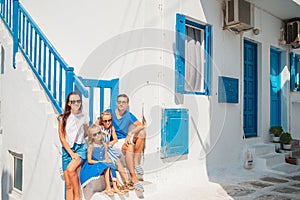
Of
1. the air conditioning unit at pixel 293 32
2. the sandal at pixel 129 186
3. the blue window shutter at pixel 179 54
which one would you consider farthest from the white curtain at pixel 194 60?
the air conditioning unit at pixel 293 32

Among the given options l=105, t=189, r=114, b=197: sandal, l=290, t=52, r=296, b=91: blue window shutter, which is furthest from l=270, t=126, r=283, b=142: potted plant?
l=105, t=189, r=114, b=197: sandal

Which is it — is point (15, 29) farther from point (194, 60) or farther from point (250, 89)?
point (250, 89)

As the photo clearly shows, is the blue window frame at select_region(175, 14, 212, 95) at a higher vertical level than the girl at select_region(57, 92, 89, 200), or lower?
higher

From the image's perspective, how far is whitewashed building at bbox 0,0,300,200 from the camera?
3822 millimetres

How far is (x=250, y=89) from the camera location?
6.59m

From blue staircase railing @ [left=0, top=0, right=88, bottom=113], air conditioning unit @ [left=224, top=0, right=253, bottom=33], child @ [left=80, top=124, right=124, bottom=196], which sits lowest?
child @ [left=80, top=124, right=124, bottom=196]

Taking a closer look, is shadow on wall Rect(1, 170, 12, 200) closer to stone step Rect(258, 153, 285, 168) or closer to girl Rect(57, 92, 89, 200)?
girl Rect(57, 92, 89, 200)

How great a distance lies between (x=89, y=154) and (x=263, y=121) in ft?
15.2

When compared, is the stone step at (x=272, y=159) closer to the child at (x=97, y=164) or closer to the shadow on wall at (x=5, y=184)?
the child at (x=97, y=164)

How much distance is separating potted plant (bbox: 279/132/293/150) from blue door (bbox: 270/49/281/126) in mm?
565

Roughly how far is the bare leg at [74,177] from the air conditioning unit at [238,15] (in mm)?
3917

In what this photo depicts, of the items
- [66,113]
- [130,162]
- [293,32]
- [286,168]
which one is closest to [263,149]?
[286,168]

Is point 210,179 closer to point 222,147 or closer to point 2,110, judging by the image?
point 222,147

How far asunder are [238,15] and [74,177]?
4.11 meters
